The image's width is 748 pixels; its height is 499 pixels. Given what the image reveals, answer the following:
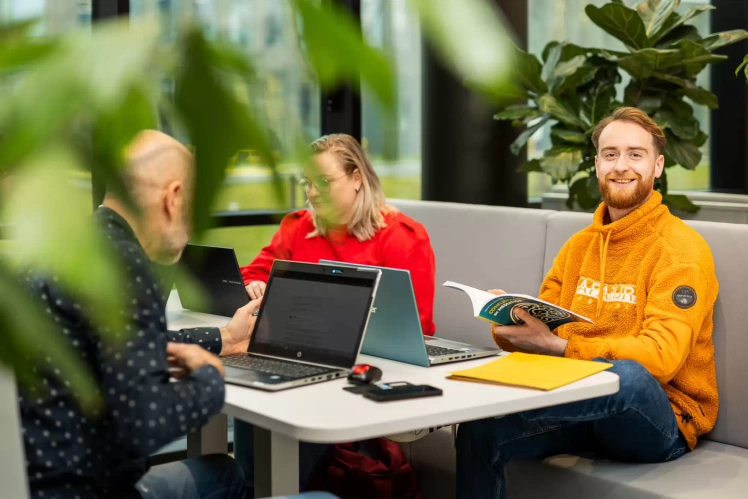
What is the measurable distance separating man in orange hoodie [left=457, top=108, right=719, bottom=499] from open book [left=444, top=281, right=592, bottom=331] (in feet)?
0.10

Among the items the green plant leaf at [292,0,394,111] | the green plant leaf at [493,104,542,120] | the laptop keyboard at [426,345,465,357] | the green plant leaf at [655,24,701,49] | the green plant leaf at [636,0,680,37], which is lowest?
the laptop keyboard at [426,345,465,357]

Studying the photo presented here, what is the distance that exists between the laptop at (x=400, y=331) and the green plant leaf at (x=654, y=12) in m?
2.09

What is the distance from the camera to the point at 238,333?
2250mm

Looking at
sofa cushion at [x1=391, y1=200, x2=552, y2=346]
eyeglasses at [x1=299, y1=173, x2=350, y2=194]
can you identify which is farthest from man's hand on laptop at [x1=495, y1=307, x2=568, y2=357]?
eyeglasses at [x1=299, y1=173, x2=350, y2=194]

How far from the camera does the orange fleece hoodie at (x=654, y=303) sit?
7.48ft

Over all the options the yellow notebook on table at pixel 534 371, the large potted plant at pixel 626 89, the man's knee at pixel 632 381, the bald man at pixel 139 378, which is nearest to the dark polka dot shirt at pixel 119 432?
the bald man at pixel 139 378

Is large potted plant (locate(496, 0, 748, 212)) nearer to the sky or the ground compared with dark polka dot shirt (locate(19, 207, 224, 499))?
nearer to the sky

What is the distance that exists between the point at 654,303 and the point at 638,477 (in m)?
0.43

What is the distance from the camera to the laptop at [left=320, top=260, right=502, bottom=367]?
213 centimetres

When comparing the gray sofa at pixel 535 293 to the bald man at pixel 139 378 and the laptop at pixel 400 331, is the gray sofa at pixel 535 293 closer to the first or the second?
the laptop at pixel 400 331

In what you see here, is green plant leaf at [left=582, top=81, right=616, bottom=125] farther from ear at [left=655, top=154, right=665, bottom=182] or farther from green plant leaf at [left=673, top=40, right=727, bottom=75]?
ear at [left=655, top=154, right=665, bottom=182]

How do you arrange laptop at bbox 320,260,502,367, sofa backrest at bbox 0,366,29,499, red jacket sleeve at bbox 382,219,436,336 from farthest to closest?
red jacket sleeve at bbox 382,219,436,336 < laptop at bbox 320,260,502,367 < sofa backrest at bbox 0,366,29,499

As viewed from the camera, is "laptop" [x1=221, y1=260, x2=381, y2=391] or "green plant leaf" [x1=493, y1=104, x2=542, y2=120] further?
"green plant leaf" [x1=493, y1=104, x2=542, y2=120]

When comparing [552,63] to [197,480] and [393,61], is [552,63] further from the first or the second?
[393,61]
